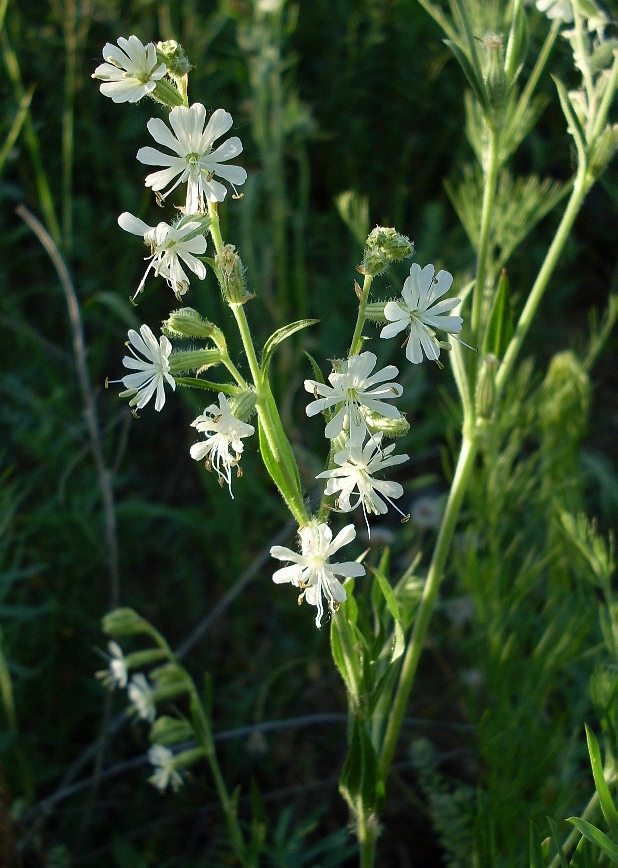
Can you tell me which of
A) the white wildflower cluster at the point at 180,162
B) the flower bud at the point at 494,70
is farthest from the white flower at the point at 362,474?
the flower bud at the point at 494,70

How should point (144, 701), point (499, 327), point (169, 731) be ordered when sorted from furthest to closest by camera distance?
point (144, 701), point (169, 731), point (499, 327)

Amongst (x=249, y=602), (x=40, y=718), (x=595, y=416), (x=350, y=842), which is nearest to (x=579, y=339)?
(x=595, y=416)

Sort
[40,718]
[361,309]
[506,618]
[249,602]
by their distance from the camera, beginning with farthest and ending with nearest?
[249,602], [40,718], [506,618], [361,309]

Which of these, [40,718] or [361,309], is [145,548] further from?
[361,309]

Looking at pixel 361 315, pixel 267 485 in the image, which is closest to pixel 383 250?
pixel 361 315

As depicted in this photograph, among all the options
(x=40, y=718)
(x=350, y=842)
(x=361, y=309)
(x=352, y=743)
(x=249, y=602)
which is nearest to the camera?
(x=361, y=309)

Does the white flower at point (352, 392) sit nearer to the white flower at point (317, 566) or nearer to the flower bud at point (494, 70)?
the white flower at point (317, 566)

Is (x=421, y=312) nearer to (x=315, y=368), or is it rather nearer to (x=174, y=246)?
(x=315, y=368)
